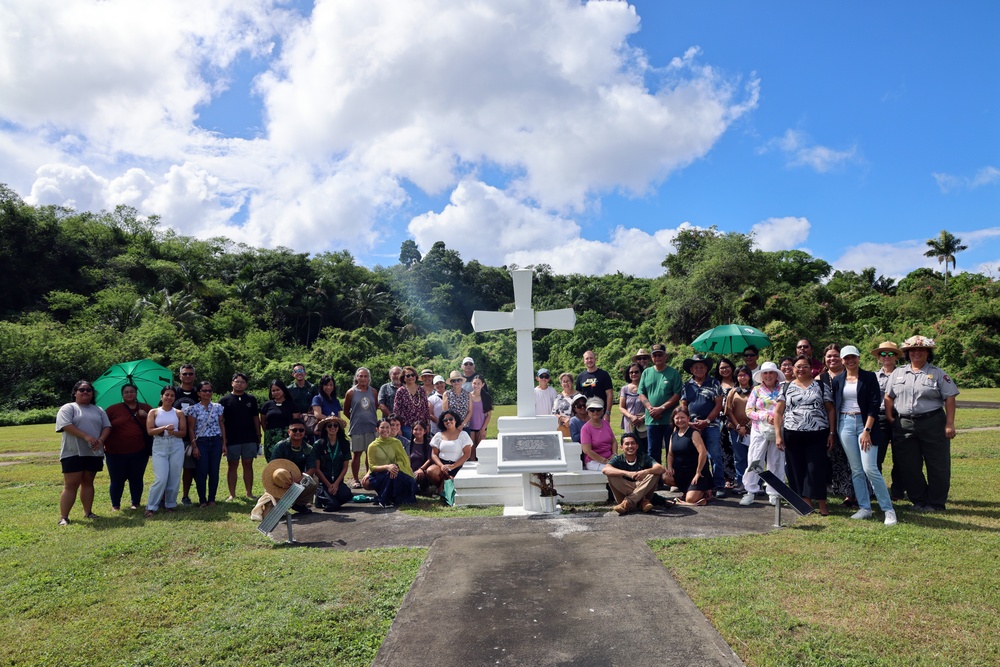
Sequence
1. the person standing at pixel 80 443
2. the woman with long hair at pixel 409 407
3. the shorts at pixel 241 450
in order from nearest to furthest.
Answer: the person standing at pixel 80 443 < the shorts at pixel 241 450 < the woman with long hair at pixel 409 407

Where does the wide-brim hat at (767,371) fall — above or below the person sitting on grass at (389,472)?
above

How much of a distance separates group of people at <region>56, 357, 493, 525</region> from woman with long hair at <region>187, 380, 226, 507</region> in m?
0.01

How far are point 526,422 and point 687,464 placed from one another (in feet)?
6.29

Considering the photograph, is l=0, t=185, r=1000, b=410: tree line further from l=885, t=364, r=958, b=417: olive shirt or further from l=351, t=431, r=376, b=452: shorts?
l=351, t=431, r=376, b=452: shorts

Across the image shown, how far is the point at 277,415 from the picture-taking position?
302 inches

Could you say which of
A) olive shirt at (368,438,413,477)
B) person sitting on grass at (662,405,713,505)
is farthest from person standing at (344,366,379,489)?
person sitting on grass at (662,405,713,505)

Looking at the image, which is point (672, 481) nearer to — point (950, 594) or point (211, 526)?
point (950, 594)

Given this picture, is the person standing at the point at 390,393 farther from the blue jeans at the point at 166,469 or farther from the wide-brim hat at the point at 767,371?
the wide-brim hat at the point at 767,371

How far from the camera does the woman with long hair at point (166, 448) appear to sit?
7.13 meters

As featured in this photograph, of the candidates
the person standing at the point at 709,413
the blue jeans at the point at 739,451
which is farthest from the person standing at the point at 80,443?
the blue jeans at the point at 739,451

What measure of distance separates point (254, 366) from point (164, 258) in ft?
68.6

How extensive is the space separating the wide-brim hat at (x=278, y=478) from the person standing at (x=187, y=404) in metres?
1.52

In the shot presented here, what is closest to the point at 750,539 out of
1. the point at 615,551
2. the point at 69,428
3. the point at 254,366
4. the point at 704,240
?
the point at 615,551

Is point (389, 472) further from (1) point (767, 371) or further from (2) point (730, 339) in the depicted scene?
(2) point (730, 339)
